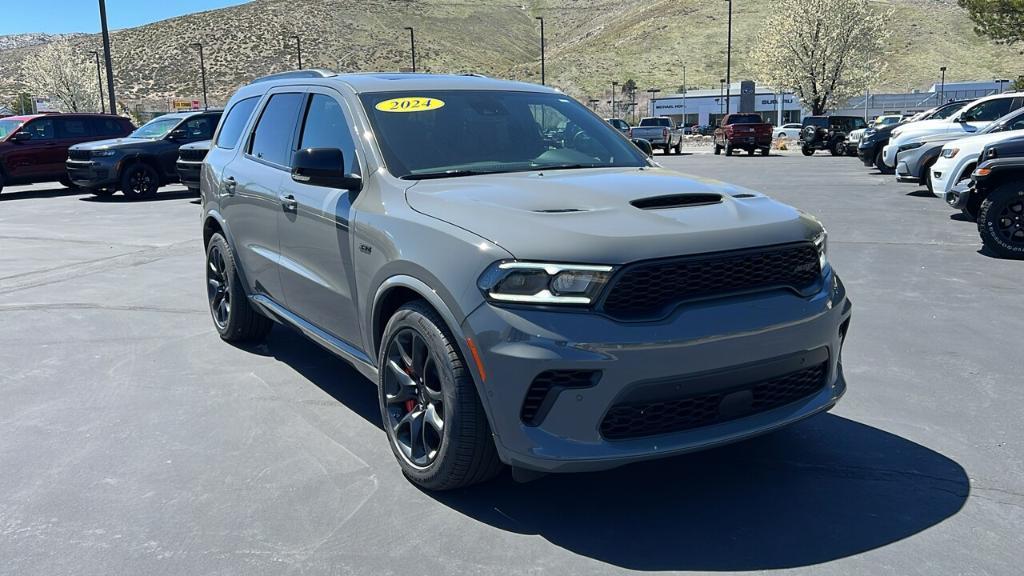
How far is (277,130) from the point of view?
523 cm

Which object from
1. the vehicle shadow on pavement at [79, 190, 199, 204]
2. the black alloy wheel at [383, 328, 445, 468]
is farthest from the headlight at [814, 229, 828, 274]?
the vehicle shadow on pavement at [79, 190, 199, 204]

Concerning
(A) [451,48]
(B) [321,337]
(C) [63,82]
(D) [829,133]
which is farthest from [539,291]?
(A) [451,48]

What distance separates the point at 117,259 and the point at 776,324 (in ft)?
30.0

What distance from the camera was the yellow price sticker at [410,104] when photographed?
4301 millimetres

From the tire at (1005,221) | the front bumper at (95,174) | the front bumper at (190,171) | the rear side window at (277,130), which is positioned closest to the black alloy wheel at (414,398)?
the rear side window at (277,130)

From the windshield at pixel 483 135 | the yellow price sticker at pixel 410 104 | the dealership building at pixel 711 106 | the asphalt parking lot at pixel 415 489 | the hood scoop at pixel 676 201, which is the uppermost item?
the dealership building at pixel 711 106

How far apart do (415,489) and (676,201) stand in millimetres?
1703

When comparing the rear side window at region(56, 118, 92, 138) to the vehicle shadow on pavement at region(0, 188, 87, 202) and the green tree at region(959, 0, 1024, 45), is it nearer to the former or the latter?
the vehicle shadow on pavement at region(0, 188, 87, 202)

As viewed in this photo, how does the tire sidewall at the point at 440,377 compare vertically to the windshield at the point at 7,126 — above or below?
below

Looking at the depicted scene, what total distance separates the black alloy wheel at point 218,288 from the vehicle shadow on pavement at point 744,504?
329 cm

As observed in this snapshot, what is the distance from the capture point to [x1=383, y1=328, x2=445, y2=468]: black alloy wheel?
3414 millimetres

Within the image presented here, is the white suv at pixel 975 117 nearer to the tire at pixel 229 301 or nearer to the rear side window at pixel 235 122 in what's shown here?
the rear side window at pixel 235 122

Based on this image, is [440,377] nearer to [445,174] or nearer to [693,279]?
[693,279]

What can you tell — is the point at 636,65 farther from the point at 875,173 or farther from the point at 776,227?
the point at 776,227
